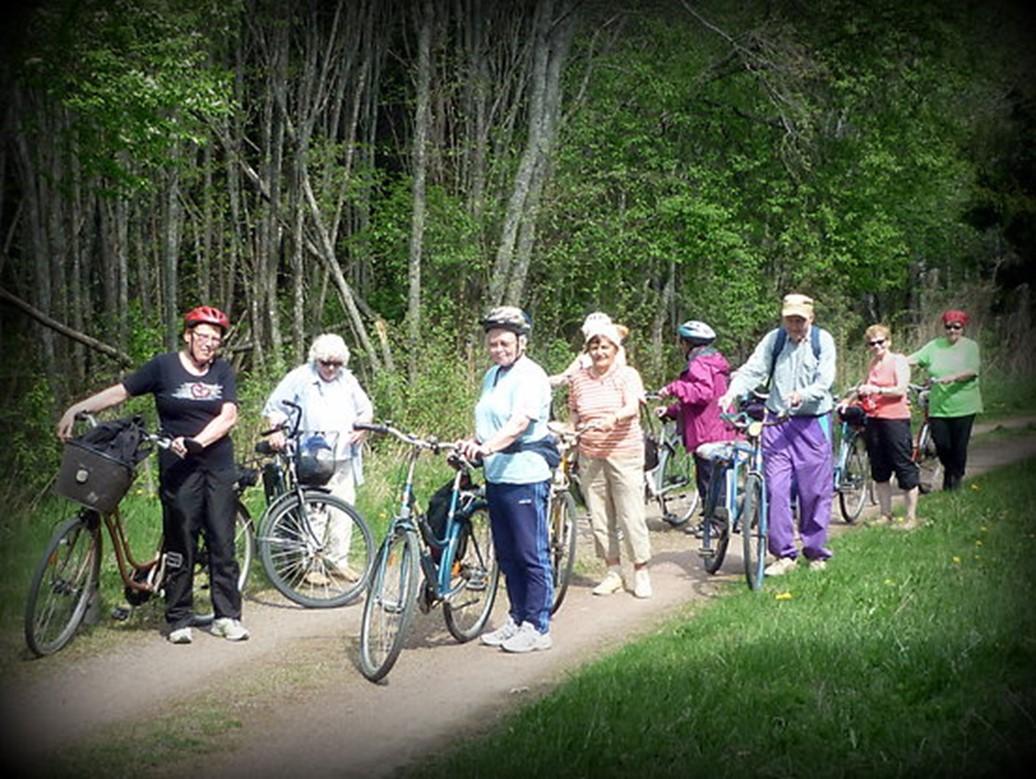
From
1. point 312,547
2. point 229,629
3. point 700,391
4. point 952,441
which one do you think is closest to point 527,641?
point 229,629

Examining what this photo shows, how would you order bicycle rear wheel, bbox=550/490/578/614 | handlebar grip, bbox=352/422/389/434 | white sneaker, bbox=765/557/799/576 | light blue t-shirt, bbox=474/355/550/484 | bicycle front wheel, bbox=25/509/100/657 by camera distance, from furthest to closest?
white sneaker, bbox=765/557/799/576 → bicycle rear wheel, bbox=550/490/578/614 → handlebar grip, bbox=352/422/389/434 → light blue t-shirt, bbox=474/355/550/484 → bicycle front wheel, bbox=25/509/100/657

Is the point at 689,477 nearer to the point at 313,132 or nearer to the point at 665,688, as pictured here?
the point at 665,688

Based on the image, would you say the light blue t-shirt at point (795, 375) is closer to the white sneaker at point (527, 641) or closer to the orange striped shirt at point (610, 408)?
the orange striped shirt at point (610, 408)

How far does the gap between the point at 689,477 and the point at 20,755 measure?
7.74 m

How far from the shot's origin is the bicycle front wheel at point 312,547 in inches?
301

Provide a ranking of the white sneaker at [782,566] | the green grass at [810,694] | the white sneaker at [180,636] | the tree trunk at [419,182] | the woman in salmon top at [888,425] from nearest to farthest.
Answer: the green grass at [810,694], the white sneaker at [180,636], the white sneaker at [782,566], the woman in salmon top at [888,425], the tree trunk at [419,182]

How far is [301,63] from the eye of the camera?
63.7 feet

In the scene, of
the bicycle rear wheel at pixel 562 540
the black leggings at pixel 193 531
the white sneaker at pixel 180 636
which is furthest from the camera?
the bicycle rear wheel at pixel 562 540

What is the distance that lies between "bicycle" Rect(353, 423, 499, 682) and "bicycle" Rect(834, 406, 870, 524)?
17.5ft

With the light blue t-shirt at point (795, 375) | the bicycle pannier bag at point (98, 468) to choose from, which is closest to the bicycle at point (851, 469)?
the light blue t-shirt at point (795, 375)

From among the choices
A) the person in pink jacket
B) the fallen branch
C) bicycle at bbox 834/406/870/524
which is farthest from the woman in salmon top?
the fallen branch

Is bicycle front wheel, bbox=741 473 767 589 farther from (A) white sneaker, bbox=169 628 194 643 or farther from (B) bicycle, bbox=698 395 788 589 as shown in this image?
(A) white sneaker, bbox=169 628 194 643

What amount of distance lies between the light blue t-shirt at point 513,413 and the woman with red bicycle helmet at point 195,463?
1.61m

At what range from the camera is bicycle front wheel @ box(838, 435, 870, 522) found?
11.2m
